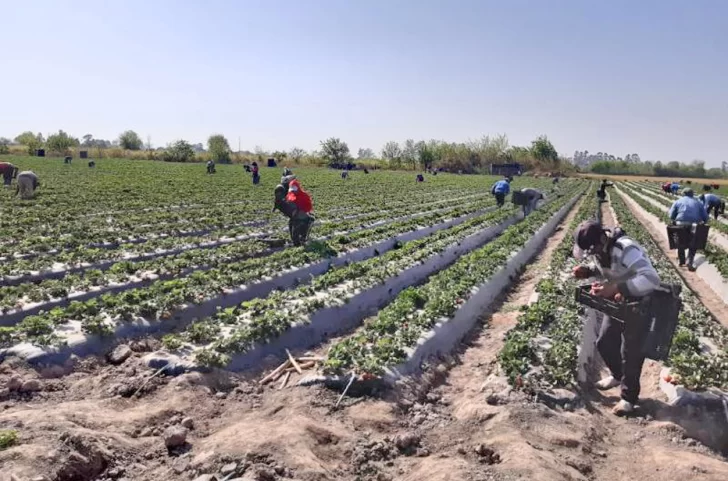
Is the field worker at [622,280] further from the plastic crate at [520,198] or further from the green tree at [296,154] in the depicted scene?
the green tree at [296,154]

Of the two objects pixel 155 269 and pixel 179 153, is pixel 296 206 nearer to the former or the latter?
pixel 155 269

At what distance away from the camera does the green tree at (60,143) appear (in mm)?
76062

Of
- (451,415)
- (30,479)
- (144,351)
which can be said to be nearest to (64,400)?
(144,351)

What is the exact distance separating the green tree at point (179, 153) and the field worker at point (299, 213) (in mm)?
66998

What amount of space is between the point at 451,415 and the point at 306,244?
8.42 meters

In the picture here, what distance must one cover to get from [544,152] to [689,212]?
A: 10257 centimetres

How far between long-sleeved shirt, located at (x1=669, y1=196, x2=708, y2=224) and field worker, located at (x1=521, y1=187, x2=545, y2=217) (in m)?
9.55

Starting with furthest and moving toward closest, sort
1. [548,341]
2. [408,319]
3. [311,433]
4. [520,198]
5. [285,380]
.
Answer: [520,198] → [408,319] → [548,341] → [285,380] → [311,433]

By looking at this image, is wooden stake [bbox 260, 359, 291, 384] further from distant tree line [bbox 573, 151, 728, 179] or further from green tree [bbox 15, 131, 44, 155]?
distant tree line [bbox 573, 151, 728, 179]

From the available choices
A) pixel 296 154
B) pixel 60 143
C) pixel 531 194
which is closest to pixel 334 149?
pixel 296 154

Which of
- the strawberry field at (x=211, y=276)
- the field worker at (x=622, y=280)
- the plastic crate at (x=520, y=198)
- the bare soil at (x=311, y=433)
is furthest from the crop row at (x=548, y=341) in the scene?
the plastic crate at (x=520, y=198)

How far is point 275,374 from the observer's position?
6801 millimetres

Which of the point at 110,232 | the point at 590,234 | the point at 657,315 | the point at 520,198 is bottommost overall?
the point at 110,232

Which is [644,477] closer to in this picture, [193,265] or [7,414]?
[7,414]
